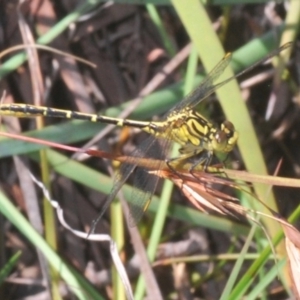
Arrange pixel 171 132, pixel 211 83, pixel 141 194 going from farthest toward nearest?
1. pixel 171 132
2. pixel 211 83
3. pixel 141 194

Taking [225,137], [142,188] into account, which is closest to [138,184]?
[142,188]

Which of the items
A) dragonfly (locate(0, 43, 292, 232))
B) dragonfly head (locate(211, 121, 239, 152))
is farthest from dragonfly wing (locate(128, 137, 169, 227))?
dragonfly head (locate(211, 121, 239, 152))

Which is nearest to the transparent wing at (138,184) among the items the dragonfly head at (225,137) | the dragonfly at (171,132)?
the dragonfly at (171,132)

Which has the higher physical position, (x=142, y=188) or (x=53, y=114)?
(x=53, y=114)

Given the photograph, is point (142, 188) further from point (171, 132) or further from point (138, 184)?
point (171, 132)

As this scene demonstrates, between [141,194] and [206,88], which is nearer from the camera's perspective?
[141,194]

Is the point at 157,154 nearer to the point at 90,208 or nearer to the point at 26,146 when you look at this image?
the point at 26,146

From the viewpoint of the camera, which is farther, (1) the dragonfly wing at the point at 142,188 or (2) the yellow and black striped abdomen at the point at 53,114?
(2) the yellow and black striped abdomen at the point at 53,114

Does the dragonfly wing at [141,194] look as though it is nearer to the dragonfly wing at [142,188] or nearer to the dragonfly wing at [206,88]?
the dragonfly wing at [142,188]
